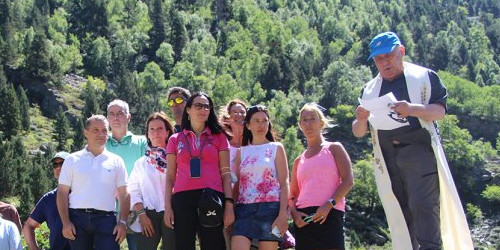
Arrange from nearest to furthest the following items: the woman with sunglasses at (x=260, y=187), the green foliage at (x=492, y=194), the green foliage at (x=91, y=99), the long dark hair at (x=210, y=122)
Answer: the woman with sunglasses at (x=260, y=187)
the long dark hair at (x=210, y=122)
the green foliage at (x=91, y=99)
the green foliage at (x=492, y=194)

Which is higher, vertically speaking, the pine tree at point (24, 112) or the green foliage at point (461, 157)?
the pine tree at point (24, 112)

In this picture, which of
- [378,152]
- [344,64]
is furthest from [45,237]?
[344,64]

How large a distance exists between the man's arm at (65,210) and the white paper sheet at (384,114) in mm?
2781

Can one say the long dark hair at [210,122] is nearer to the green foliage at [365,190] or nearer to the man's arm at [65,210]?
the man's arm at [65,210]

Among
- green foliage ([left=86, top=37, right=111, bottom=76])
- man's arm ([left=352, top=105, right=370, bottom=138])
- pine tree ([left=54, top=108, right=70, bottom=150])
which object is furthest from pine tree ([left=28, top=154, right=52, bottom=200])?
man's arm ([left=352, top=105, right=370, bottom=138])

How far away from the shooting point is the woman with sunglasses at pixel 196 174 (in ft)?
19.4

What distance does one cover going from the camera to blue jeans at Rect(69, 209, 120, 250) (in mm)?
6137

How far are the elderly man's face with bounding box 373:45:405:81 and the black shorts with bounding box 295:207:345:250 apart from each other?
4.33 ft

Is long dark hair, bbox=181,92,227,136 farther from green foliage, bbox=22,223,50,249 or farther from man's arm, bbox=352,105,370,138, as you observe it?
green foliage, bbox=22,223,50,249

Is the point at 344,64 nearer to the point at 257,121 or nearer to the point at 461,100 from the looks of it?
the point at 461,100

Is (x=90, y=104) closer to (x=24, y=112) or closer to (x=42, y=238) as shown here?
(x=24, y=112)

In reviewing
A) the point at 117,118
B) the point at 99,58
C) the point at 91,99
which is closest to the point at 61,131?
the point at 91,99

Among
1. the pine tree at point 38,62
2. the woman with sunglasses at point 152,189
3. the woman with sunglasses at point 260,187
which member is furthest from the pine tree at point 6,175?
the woman with sunglasses at point 260,187

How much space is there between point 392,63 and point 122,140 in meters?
3.02
